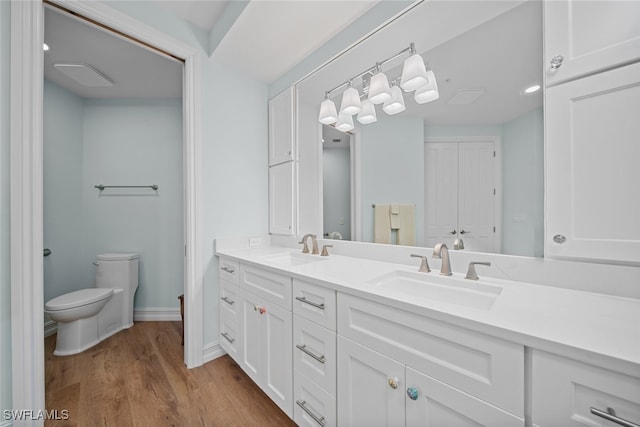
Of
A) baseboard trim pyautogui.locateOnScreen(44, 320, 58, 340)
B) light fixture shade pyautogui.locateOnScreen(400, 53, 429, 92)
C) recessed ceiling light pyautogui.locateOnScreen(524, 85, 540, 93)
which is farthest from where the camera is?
baseboard trim pyautogui.locateOnScreen(44, 320, 58, 340)

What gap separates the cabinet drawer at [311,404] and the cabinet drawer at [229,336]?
64cm

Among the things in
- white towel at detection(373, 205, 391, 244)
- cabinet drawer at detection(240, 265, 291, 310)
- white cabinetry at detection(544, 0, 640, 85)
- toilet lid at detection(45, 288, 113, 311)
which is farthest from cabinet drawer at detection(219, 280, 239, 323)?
white cabinetry at detection(544, 0, 640, 85)

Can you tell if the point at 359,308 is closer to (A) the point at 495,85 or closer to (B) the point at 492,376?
(B) the point at 492,376

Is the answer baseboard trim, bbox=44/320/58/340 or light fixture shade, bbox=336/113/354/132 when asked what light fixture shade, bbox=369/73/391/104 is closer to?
light fixture shade, bbox=336/113/354/132

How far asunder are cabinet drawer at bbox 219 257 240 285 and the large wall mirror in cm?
84

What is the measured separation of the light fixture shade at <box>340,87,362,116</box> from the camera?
1.56 m

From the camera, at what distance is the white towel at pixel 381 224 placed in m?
1.51

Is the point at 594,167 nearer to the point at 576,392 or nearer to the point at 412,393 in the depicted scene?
the point at 576,392

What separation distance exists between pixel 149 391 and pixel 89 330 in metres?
1.04

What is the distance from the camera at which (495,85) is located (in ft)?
3.73

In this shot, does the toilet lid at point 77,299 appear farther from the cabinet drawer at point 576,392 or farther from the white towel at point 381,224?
the cabinet drawer at point 576,392

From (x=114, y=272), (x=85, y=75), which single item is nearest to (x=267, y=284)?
(x=114, y=272)

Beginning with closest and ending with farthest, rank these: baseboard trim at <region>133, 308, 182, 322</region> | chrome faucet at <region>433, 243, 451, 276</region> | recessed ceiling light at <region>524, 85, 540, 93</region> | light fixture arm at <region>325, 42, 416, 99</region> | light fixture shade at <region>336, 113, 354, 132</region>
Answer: recessed ceiling light at <region>524, 85, 540, 93</region> < chrome faucet at <region>433, 243, 451, 276</region> < light fixture arm at <region>325, 42, 416, 99</region> < light fixture shade at <region>336, 113, 354, 132</region> < baseboard trim at <region>133, 308, 182, 322</region>
